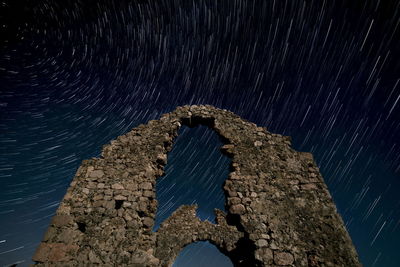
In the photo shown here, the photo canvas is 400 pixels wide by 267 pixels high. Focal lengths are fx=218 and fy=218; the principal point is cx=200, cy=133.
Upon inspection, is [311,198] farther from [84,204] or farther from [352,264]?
[84,204]

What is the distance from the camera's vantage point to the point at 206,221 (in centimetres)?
512

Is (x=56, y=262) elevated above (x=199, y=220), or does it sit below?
below

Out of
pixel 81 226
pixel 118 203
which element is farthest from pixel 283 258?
pixel 81 226

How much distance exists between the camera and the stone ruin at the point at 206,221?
420cm

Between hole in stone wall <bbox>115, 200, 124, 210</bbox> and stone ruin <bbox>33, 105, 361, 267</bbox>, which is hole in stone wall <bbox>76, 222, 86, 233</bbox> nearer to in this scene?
stone ruin <bbox>33, 105, 361, 267</bbox>

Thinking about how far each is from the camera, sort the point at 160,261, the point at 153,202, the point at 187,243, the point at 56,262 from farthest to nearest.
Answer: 1. the point at 153,202
2. the point at 187,243
3. the point at 160,261
4. the point at 56,262

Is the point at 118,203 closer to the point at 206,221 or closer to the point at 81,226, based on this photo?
the point at 81,226

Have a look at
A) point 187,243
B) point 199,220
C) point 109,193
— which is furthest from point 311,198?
point 109,193

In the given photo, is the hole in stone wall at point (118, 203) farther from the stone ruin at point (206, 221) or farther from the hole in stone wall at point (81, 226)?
the hole in stone wall at point (81, 226)

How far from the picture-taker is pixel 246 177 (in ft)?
17.3

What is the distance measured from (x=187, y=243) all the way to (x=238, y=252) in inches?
43.3

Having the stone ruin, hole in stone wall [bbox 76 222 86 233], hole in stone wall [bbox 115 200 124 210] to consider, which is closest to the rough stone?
the stone ruin

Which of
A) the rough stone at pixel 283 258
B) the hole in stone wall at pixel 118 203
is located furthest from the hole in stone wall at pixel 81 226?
the rough stone at pixel 283 258

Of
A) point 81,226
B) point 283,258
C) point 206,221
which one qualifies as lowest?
point 81,226
